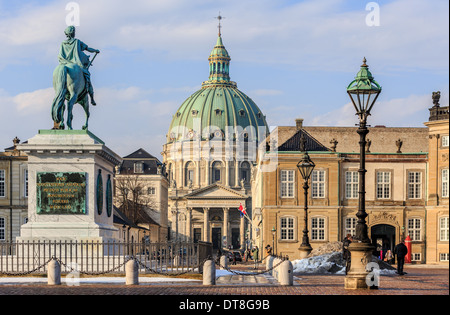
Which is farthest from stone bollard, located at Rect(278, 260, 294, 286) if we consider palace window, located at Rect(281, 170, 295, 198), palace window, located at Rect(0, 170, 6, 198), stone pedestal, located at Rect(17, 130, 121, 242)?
palace window, located at Rect(0, 170, 6, 198)

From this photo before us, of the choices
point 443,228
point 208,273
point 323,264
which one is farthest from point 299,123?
point 208,273

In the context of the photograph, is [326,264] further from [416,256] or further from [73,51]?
[416,256]

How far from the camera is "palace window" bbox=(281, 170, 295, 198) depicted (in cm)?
7319

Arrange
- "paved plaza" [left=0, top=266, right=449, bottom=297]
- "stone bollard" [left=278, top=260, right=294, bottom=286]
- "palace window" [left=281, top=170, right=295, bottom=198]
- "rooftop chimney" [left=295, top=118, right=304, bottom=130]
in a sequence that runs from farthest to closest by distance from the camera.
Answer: "rooftop chimney" [left=295, top=118, right=304, bottom=130] < "palace window" [left=281, top=170, right=295, bottom=198] < "stone bollard" [left=278, top=260, right=294, bottom=286] < "paved plaza" [left=0, top=266, right=449, bottom=297]

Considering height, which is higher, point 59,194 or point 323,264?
point 59,194

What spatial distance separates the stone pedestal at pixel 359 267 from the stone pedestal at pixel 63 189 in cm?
1007

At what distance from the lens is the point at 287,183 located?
73.2 metres

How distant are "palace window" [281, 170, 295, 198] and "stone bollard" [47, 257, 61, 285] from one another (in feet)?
150

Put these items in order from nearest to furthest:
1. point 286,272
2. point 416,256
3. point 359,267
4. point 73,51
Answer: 1. point 359,267
2. point 286,272
3. point 73,51
4. point 416,256

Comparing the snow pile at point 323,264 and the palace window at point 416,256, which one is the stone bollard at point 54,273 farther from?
the palace window at point 416,256

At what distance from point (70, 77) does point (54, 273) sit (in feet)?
27.9

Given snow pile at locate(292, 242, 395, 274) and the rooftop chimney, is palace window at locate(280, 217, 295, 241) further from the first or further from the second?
snow pile at locate(292, 242, 395, 274)

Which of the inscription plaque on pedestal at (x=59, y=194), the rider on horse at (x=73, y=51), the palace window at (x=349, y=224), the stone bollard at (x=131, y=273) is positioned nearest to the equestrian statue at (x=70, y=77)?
the rider on horse at (x=73, y=51)

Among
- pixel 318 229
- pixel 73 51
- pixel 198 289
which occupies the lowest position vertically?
pixel 318 229
